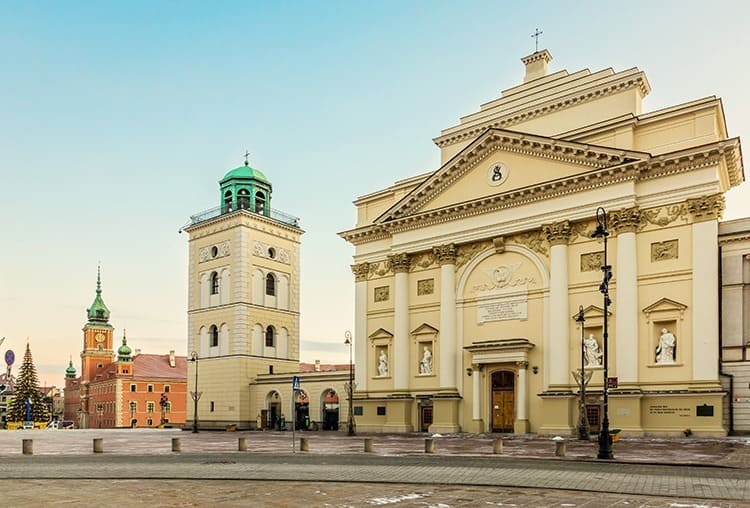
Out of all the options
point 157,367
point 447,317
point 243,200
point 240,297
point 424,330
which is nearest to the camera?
point 447,317

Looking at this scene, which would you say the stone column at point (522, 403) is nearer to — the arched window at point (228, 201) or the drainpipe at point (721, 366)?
the drainpipe at point (721, 366)

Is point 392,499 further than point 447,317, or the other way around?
point 447,317

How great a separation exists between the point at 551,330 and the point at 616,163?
376 inches

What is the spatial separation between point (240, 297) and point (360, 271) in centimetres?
1721

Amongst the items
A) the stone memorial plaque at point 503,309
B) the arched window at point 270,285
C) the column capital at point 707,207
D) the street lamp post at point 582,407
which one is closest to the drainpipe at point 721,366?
the column capital at point 707,207

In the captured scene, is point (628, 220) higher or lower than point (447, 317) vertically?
higher

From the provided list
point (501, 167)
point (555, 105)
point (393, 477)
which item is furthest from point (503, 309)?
point (393, 477)

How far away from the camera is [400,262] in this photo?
4756cm

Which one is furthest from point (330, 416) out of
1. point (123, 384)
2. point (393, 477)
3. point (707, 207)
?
point (123, 384)

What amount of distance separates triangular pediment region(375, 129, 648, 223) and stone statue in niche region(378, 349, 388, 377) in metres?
8.94

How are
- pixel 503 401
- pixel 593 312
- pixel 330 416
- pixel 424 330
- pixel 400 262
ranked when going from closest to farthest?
1. pixel 593 312
2. pixel 503 401
3. pixel 424 330
4. pixel 400 262
5. pixel 330 416

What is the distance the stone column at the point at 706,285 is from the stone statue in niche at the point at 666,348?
1.07 feet

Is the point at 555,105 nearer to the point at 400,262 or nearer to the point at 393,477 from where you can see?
the point at 400,262

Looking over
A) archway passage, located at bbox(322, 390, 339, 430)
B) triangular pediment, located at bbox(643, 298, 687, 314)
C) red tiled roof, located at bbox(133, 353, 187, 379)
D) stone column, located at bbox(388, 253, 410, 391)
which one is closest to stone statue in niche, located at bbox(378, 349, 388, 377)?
stone column, located at bbox(388, 253, 410, 391)
